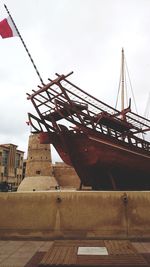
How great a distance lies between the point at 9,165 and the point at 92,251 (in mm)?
64449

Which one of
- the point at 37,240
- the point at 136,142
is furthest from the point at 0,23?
the point at 37,240

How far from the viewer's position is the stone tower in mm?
40719

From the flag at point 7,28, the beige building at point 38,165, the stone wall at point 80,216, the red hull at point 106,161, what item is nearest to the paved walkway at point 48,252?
the stone wall at point 80,216

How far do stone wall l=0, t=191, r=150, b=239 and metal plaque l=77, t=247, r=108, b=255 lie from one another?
2797 mm

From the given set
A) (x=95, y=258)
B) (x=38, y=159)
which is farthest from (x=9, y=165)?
(x=95, y=258)

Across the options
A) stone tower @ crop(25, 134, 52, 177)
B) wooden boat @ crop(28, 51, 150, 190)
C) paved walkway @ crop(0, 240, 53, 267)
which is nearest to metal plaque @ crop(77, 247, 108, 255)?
paved walkway @ crop(0, 240, 53, 267)

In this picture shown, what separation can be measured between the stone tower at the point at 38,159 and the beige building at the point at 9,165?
23695 mm

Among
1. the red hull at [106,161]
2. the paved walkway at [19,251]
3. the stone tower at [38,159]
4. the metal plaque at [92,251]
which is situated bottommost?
the paved walkway at [19,251]

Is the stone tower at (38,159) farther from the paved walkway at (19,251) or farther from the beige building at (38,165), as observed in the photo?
the paved walkway at (19,251)

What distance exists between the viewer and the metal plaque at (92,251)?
4.24 meters

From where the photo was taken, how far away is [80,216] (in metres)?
7.45

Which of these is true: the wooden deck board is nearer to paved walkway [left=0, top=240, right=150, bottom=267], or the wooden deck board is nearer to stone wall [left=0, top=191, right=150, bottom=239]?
paved walkway [left=0, top=240, right=150, bottom=267]

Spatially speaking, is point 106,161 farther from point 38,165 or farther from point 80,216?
point 38,165

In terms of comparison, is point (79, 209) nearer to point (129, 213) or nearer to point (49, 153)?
point (129, 213)
